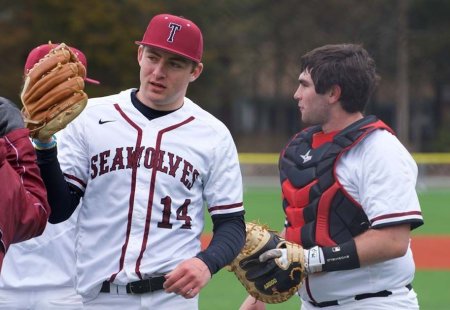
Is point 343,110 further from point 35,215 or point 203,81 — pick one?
point 203,81

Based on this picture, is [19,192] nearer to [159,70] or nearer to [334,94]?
[159,70]

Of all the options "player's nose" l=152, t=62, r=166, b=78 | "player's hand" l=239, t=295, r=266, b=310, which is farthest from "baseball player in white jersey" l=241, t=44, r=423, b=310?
"player's nose" l=152, t=62, r=166, b=78

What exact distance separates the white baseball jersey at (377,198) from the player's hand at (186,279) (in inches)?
30.7

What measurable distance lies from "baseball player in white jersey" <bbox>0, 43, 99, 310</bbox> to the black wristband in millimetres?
1234

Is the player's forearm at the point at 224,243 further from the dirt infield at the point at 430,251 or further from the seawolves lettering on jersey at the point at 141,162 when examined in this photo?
the dirt infield at the point at 430,251

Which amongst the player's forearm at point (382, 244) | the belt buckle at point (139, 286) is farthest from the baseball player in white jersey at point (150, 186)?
the player's forearm at point (382, 244)

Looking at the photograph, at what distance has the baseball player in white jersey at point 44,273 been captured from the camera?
15.1 feet

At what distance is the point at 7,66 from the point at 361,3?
11487 mm

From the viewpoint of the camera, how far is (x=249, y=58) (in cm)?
3422

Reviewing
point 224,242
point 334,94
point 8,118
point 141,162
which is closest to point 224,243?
point 224,242

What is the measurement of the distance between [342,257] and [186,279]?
2.53ft

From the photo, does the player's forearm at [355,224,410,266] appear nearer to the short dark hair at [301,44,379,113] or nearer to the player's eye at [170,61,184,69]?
the short dark hair at [301,44,379,113]

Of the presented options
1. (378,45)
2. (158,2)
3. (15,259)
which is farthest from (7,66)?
(15,259)

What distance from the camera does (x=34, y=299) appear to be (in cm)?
461
